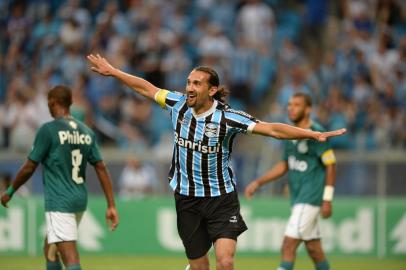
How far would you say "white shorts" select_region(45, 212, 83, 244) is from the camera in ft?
30.8

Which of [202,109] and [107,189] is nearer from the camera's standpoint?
[202,109]

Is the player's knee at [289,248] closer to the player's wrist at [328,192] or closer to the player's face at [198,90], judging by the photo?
the player's wrist at [328,192]

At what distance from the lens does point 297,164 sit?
11.2 meters

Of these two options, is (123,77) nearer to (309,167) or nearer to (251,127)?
(251,127)

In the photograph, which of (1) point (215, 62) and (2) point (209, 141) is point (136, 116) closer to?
(1) point (215, 62)

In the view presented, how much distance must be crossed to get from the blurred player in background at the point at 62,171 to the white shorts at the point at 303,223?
8.50 feet

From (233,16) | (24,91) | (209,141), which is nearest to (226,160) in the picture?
(209,141)

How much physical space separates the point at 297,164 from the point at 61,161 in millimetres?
3022

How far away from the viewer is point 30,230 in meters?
15.5

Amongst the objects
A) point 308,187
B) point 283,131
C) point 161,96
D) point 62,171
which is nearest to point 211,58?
point 308,187

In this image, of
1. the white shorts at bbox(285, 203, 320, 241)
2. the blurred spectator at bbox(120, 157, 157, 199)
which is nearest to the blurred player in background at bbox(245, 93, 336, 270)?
the white shorts at bbox(285, 203, 320, 241)

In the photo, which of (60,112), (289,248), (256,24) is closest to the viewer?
(60,112)

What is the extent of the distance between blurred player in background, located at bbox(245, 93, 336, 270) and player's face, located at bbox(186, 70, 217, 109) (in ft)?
8.10

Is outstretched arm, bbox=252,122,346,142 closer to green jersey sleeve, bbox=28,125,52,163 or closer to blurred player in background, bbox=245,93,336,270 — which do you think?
green jersey sleeve, bbox=28,125,52,163
